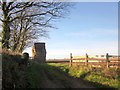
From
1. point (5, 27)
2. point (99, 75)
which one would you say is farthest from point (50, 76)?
point (5, 27)

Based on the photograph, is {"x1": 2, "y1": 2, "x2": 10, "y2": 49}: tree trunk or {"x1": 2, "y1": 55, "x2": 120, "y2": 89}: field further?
{"x1": 2, "y1": 2, "x2": 10, "y2": 49}: tree trunk

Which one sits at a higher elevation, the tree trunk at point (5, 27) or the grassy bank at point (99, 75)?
the tree trunk at point (5, 27)

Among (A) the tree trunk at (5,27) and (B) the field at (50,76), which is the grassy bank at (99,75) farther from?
(A) the tree trunk at (5,27)

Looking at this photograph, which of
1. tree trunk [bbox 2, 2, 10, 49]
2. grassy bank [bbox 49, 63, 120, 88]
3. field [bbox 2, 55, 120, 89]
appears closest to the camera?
field [bbox 2, 55, 120, 89]

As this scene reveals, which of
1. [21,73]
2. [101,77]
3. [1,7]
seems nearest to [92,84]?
[101,77]

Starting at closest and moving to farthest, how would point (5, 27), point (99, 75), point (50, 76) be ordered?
point (50, 76) → point (99, 75) → point (5, 27)

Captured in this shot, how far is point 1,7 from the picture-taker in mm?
27359

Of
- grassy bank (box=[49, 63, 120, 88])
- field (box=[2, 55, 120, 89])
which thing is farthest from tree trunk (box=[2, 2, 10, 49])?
grassy bank (box=[49, 63, 120, 88])

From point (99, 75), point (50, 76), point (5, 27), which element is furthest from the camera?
point (5, 27)

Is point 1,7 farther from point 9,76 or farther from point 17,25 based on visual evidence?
point 9,76

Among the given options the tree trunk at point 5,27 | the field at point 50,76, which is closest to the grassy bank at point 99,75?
the field at point 50,76

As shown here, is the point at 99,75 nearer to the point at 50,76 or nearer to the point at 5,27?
the point at 50,76

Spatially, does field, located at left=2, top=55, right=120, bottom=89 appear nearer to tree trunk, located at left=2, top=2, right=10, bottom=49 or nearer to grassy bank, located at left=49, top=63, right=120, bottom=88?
grassy bank, located at left=49, top=63, right=120, bottom=88

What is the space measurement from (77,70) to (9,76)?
46.0 ft
